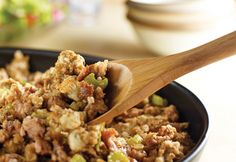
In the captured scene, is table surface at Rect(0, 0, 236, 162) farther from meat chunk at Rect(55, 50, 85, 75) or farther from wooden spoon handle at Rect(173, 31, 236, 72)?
meat chunk at Rect(55, 50, 85, 75)

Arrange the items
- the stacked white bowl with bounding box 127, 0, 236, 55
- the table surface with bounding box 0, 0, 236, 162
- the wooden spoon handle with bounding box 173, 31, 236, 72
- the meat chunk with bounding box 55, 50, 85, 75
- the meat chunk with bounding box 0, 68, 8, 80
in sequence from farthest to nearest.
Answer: the stacked white bowl with bounding box 127, 0, 236, 55 < the meat chunk with bounding box 0, 68, 8, 80 < the table surface with bounding box 0, 0, 236, 162 < the meat chunk with bounding box 55, 50, 85, 75 < the wooden spoon handle with bounding box 173, 31, 236, 72

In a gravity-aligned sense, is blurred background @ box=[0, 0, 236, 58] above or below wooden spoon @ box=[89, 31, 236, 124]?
above

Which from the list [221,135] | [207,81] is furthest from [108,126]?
[207,81]

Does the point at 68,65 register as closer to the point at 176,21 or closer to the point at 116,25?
the point at 176,21

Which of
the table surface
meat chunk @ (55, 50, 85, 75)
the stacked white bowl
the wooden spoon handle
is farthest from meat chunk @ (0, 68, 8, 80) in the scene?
the wooden spoon handle

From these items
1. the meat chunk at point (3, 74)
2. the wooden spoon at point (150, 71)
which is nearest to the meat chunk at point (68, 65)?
the wooden spoon at point (150, 71)

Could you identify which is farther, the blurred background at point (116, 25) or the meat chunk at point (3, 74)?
the blurred background at point (116, 25)

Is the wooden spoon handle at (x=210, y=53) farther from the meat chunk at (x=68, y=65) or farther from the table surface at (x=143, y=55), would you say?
the table surface at (x=143, y=55)
